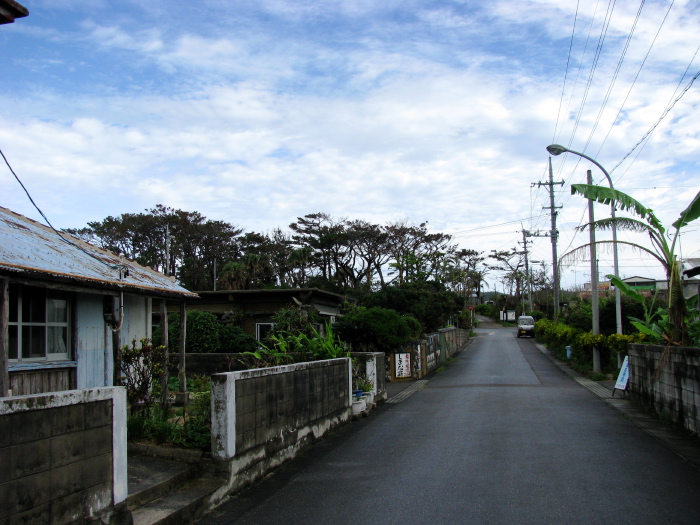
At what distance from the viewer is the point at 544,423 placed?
36.7ft

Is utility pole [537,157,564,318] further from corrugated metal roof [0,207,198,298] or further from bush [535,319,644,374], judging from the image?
corrugated metal roof [0,207,198,298]

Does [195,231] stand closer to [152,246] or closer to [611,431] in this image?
[152,246]

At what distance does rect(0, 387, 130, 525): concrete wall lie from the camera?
13.2 feet

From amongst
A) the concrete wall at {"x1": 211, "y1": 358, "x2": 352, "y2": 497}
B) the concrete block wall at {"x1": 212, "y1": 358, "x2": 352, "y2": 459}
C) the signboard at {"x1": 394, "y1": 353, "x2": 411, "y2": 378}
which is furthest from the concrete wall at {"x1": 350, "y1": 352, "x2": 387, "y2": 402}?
the signboard at {"x1": 394, "y1": 353, "x2": 411, "y2": 378}

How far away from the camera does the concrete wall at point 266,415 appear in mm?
6656

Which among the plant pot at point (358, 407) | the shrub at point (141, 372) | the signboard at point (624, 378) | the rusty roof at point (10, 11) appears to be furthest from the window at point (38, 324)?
the signboard at point (624, 378)

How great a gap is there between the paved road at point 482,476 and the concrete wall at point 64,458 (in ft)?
4.15

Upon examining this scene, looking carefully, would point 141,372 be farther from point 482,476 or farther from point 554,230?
point 554,230

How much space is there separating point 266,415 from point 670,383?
25.4ft

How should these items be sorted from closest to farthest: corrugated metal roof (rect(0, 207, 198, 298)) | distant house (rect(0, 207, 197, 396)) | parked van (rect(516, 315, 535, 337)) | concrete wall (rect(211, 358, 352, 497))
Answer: concrete wall (rect(211, 358, 352, 497)) → corrugated metal roof (rect(0, 207, 198, 298)) → distant house (rect(0, 207, 197, 396)) → parked van (rect(516, 315, 535, 337))

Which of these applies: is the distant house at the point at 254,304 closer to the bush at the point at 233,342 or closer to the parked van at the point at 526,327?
the bush at the point at 233,342

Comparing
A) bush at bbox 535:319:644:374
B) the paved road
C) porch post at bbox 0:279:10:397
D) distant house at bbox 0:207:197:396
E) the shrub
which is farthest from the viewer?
bush at bbox 535:319:644:374

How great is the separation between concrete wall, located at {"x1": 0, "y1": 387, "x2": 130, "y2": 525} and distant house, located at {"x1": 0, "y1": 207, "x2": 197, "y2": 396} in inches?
118

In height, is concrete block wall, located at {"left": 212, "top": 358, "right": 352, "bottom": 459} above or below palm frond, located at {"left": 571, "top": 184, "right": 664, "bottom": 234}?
below
